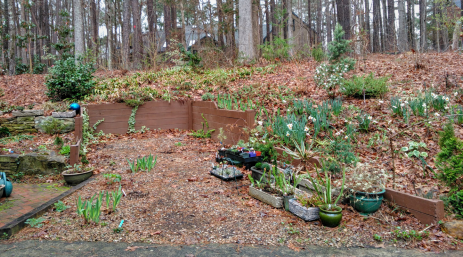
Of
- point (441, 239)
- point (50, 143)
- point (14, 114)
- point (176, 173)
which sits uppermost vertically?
point (14, 114)

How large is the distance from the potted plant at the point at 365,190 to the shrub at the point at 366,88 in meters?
3.39

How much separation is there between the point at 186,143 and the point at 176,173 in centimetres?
212

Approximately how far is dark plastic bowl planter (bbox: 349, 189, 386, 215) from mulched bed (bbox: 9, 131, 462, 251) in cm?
7

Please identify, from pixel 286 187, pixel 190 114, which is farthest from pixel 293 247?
pixel 190 114

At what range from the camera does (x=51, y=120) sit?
718 centimetres

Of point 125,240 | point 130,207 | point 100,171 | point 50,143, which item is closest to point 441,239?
point 125,240

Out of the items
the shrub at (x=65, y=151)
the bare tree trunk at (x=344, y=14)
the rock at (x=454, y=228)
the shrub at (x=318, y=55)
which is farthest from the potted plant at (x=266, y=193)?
the bare tree trunk at (x=344, y=14)

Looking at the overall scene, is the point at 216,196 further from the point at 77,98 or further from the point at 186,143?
the point at 77,98

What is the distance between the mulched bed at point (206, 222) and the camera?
2.82 meters

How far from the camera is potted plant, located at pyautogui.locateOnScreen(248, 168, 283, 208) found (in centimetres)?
351

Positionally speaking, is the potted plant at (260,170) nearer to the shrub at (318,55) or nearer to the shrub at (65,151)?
the shrub at (65,151)

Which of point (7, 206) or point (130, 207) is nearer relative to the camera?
point (130, 207)

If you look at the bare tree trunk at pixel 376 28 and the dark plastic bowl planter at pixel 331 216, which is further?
the bare tree trunk at pixel 376 28

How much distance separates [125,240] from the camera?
286cm
